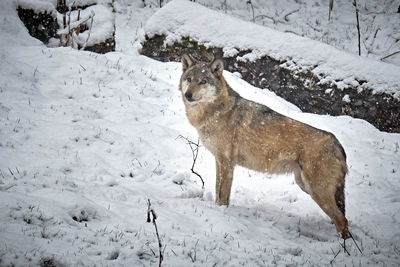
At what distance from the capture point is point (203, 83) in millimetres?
5164

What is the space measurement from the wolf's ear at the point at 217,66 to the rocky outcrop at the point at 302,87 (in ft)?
15.3

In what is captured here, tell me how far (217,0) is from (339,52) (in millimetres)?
10325

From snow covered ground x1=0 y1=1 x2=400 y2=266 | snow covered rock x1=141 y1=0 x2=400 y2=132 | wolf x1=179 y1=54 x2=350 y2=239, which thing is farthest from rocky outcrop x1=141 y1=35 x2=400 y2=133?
wolf x1=179 y1=54 x2=350 y2=239

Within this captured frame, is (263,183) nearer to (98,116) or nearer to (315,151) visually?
(315,151)

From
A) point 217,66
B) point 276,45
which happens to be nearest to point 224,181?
point 217,66

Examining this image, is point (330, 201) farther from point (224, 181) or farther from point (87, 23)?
point (87, 23)

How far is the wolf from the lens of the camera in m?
4.68

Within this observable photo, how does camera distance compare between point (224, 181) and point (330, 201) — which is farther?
point (224, 181)

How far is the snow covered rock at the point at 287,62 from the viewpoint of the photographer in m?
8.27

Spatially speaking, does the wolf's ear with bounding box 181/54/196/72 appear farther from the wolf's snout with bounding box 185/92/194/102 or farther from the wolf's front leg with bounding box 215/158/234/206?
the wolf's front leg with bounding box 215/158/234/206

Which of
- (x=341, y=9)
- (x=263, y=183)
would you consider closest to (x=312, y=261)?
(x=263, y=183)

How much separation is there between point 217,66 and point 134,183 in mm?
2457

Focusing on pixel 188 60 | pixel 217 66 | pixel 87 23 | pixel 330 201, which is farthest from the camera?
pixel 87 23

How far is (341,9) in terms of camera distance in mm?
16312
